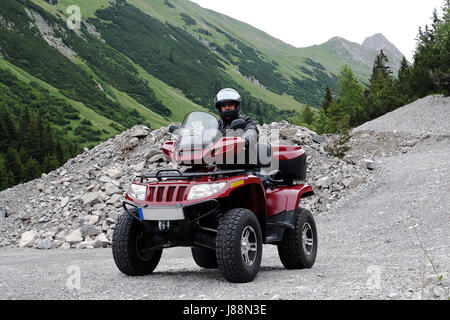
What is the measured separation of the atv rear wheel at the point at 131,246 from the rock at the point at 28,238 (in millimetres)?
12539

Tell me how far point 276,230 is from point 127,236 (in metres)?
2.42

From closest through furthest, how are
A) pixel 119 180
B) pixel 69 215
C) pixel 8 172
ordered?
pixel 69 215, pixel 119 180, pixel 8 172

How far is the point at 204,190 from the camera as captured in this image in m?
6.22

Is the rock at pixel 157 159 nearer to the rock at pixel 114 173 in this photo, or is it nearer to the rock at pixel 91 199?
the rock at pixel 114 173

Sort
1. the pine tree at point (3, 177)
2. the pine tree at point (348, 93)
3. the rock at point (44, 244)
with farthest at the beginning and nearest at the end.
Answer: the pine tree at point (3, 177), the pine tree at point (348, 93), the rock at point (44, 244)

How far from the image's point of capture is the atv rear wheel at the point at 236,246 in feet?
19.6

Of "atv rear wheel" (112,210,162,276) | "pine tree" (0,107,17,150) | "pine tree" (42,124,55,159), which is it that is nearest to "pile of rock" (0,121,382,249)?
"atv rear wheel" (112,210,162,276)

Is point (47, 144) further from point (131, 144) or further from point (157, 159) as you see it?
point (157, 159)

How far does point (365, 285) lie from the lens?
18.0 ft

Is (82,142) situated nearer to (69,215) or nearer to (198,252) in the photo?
(69,215)

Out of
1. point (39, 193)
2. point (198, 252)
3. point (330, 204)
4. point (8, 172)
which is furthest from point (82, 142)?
point (198, 252)

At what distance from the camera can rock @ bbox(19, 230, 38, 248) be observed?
1806 centimetres

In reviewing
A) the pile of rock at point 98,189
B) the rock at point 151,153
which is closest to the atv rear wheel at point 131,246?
the pile of rock at point 98,189

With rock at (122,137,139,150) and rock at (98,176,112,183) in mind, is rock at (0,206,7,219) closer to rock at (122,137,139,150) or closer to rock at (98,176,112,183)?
rock at (98,176,112,183)
